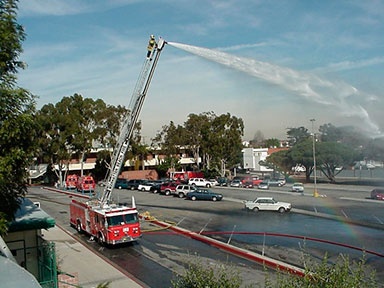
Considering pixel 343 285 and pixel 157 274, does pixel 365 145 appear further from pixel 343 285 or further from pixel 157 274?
pixel 343 285

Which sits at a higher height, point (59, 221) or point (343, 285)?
point (343, 285)

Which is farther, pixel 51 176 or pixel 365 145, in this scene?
pixel 51 176

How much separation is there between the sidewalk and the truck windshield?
1943 millimetres

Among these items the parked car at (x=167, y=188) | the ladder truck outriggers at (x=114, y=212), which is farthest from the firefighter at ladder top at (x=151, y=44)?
the parked car at (x=167, y=188)

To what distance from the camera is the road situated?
19.9 m

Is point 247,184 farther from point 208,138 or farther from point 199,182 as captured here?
point 208,138

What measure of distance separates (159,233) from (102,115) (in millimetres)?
47440

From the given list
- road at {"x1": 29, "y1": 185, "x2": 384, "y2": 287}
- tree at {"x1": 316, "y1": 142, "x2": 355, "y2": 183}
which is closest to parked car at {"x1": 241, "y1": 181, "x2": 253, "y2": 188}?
tree at {"x1": 316, "y1": 142, "x2": 355, "y2": 183}

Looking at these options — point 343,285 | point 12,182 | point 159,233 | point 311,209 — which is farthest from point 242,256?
point 311,209

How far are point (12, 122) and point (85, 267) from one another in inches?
438

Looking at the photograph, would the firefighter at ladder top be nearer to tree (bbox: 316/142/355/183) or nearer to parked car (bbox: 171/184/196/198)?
parked car (bbox: 171/184/196/198)

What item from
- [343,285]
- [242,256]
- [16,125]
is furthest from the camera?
[242,256]

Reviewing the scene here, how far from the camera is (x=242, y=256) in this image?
21062 millimetres

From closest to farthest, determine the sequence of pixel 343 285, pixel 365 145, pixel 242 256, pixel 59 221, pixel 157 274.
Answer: pixel 343 285, pixel 157 274, pixel 242 256, pixel 59 221, pixel 365 145
